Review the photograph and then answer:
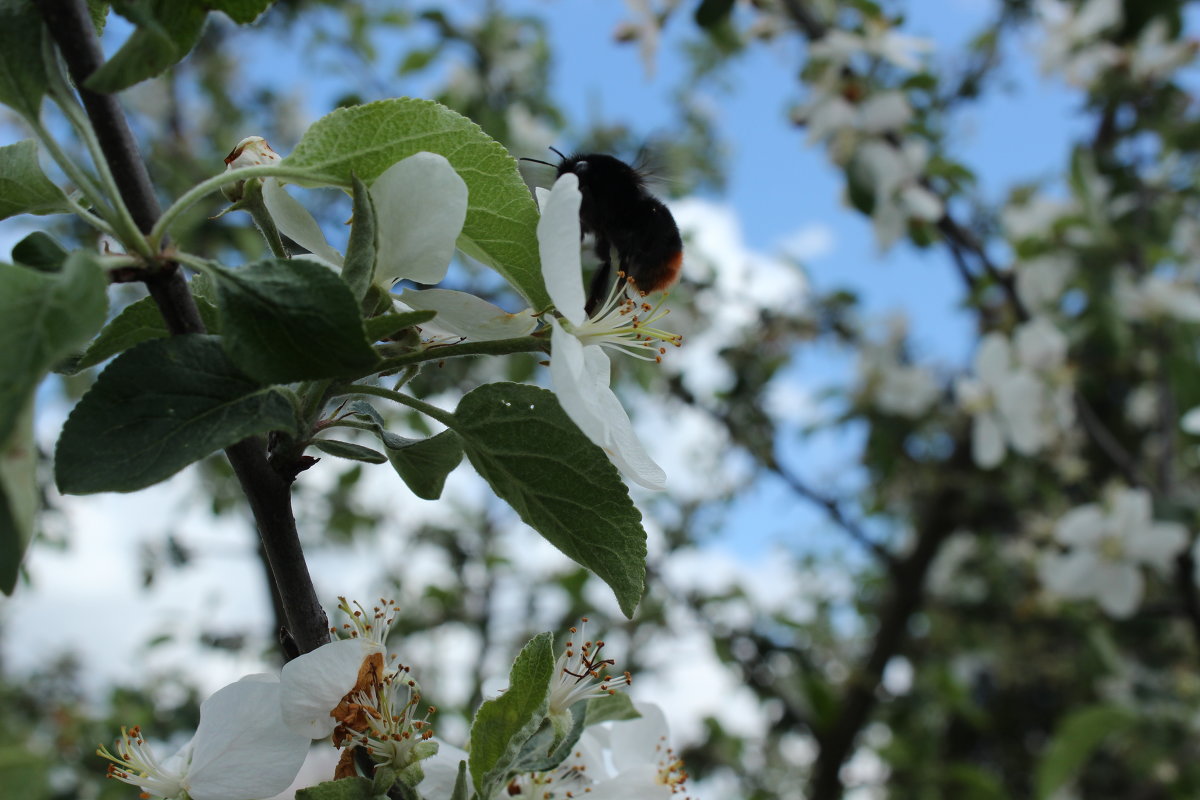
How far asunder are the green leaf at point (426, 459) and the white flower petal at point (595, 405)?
0.08 meters

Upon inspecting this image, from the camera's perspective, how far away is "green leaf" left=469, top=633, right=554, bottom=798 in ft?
1.93

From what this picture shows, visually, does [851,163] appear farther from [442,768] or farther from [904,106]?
[442,768]

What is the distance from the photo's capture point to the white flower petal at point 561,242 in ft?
1.83

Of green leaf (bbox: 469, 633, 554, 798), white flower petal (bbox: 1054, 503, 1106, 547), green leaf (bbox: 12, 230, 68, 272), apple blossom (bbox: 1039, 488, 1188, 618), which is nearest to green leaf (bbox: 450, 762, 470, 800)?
green leaf (bbox: 469, 633, 554, 798)

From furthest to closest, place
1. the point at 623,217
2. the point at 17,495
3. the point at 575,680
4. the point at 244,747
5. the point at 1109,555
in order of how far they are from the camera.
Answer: the point at 1109,555, the point at 623,217, the point at 575,680, the point at 244,747, the point at 17,495

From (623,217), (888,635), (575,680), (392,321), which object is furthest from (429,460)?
(888,635)

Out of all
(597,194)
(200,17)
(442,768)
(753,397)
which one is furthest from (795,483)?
(200,17)

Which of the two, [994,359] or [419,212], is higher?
[994,359]

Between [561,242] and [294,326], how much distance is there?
0.16 meters

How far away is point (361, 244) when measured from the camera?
52 cm

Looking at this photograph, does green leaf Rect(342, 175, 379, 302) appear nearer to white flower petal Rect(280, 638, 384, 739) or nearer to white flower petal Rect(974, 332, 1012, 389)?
white flower petal Rect(280, 638, 384, 739)

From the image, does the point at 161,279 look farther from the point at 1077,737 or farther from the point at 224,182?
the point at 1077,737

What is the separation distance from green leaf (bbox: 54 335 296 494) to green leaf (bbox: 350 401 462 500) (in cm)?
9

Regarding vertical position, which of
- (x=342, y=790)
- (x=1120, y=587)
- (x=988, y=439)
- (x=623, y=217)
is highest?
(x=988, y=439)
